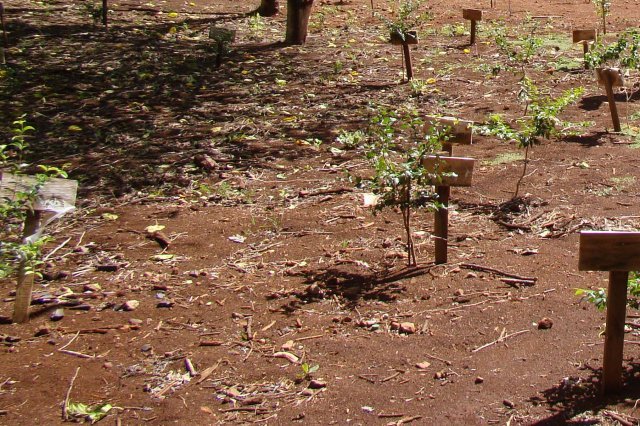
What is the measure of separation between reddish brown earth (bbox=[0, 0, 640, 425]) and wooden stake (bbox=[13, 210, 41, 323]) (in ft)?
0.47

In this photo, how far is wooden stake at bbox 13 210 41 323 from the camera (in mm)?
5027

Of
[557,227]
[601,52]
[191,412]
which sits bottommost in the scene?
[191,412]

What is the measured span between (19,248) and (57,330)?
0.73 m

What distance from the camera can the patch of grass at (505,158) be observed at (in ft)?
25.4

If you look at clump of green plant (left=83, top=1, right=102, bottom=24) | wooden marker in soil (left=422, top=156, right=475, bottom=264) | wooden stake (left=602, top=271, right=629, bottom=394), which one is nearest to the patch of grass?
wooden marker in soil (left=422, top=156, right=475, bottom=264)

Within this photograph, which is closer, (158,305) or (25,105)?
(158,305)

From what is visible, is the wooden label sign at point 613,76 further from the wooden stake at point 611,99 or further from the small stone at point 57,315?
the small stone at point 57,315

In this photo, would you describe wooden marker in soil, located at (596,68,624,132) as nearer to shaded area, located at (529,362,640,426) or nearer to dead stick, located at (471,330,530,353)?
dead stick, located at (471,330,530,353)

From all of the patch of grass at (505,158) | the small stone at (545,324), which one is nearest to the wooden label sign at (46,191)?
the small stone at (545,324)

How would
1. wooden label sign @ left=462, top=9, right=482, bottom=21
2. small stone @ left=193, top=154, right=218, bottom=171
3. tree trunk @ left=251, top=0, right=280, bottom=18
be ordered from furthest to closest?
tree trunk @ left=251, top=0, right=280, bottom=18
wooden label sign @ left=462, top=9, right=482, bottom=21
small stone @ left=193, top=154, right=218, bottom=171

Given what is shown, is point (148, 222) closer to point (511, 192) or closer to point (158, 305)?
point (158, 305)

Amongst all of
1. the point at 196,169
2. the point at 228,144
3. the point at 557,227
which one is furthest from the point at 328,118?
the point at 557,227

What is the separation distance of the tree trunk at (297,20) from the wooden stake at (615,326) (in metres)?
8.93

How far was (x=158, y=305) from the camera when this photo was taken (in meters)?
5.43
